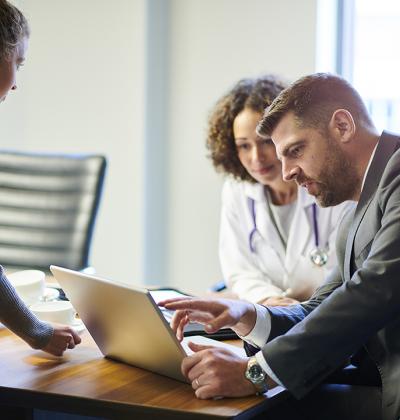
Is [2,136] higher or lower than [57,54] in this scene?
lower

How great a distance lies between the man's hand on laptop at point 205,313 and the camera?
163 cm

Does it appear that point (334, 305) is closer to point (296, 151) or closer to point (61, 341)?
point (296, 151)

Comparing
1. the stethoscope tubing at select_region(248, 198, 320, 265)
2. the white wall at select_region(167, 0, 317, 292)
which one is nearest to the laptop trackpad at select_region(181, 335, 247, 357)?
the stethoscope tubing at select_region(248, 198, 320, 265)

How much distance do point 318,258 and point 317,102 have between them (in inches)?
35.5

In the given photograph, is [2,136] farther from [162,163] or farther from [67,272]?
[67,272]

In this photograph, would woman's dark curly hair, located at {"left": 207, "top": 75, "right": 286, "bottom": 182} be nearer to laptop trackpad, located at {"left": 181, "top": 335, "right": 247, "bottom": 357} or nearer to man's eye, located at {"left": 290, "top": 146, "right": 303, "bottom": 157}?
man's eye, located at {"left": 290, "top": 146, "right": 303, "bottom": 157}

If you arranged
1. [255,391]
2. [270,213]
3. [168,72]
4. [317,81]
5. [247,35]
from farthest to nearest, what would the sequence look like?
[168,72] → [247,35] → [270,213] → [317,81] → [255,391]

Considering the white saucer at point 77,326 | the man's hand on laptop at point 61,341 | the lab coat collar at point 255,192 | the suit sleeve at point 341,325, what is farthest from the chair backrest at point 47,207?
the suit sleeve at point 341,325

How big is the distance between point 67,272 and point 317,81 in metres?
0.71

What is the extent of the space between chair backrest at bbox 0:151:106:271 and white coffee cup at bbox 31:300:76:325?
0.89 m

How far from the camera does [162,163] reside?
3.85 meters

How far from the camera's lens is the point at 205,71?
3678mm

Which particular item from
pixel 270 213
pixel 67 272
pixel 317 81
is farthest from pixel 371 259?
pixel 270 213

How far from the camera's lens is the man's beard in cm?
175
